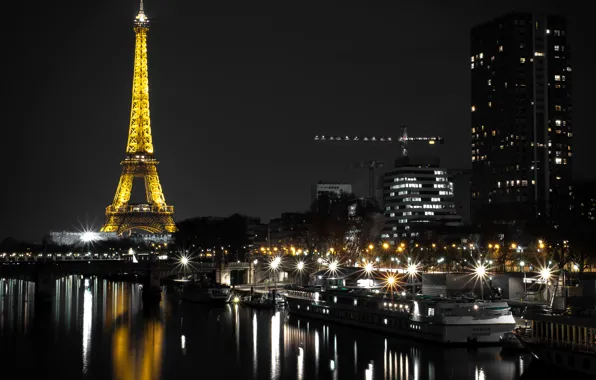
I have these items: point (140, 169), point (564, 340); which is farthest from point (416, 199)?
point (564, 340)

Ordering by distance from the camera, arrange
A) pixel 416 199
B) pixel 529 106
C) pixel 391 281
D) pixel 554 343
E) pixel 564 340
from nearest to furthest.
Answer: pixel 564 340 → pixel 554 343 → pixel 391 281 → pixel 416 199 → pixel 529 106

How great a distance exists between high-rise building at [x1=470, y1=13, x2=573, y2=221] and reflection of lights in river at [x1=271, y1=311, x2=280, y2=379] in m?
91.7

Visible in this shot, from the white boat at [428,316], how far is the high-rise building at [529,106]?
94.8 metres

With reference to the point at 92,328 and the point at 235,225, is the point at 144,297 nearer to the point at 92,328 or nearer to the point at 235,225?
the point at 92,328

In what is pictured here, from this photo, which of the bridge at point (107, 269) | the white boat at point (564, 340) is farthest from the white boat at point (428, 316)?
the bridge at point (107, 269)

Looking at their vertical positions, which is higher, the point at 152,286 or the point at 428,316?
the point at 152,286

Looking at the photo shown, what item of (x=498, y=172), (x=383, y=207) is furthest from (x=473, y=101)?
(x=383, y=207)

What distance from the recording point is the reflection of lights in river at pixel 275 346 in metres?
42.1

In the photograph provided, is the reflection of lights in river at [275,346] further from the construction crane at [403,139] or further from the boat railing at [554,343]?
the construction crane at [403,139]

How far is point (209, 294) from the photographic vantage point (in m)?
78.8

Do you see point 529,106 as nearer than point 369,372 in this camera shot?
No

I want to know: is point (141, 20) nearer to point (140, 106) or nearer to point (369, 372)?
point (140, 106)

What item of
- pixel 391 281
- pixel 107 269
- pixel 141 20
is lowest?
pixel 391 281

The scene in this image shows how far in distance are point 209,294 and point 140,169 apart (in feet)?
179
